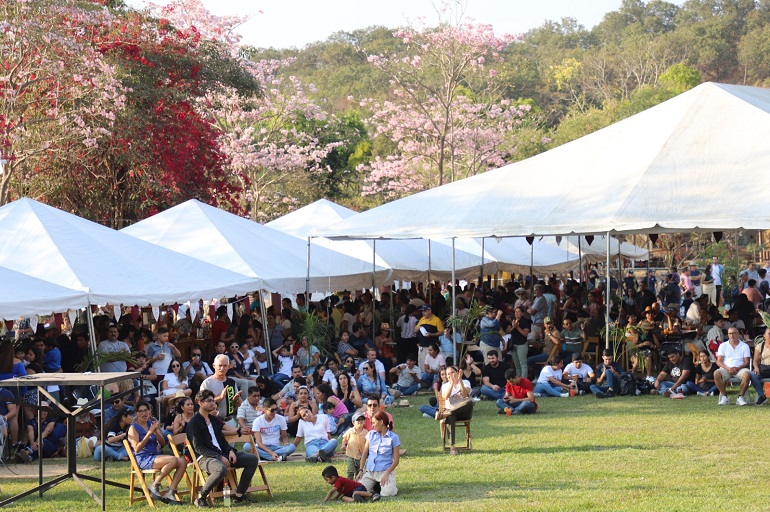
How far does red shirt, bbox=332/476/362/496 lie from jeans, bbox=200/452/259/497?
77cm

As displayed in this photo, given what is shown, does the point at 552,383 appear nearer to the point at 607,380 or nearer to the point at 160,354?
the point at 607,380

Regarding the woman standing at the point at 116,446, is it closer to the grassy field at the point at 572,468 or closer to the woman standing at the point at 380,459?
the grassy field at the point at 572,468

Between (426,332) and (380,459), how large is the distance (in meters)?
9.35


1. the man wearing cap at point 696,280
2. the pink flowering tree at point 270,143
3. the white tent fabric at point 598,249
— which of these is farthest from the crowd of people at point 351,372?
the pink flowering tree at point 270,143

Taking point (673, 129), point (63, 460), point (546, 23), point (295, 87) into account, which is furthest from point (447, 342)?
point (546, 23)

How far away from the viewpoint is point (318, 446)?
12.0 m

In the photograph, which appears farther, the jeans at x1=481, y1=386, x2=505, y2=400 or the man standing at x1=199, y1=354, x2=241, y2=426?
the jeans at x1=481, y1=386, x2=505, y2=400

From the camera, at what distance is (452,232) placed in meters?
17.9

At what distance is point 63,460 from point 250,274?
632cm

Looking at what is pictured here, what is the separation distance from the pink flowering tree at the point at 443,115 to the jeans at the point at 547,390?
17.6m

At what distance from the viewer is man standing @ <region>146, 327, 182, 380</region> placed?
15.2 m

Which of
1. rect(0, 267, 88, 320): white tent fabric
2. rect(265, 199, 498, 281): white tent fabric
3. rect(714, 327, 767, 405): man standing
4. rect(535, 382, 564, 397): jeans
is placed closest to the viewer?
rect(0, 267, 88, 320): white tent fabric

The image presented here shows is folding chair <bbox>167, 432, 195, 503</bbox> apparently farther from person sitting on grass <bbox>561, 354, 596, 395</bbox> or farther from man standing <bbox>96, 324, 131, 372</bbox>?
person sitting on grass <bbox>561, 354, 596, 395</bbox>

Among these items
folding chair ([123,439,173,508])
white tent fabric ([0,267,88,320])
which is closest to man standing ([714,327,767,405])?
folding chair ([123,439,173,508])
